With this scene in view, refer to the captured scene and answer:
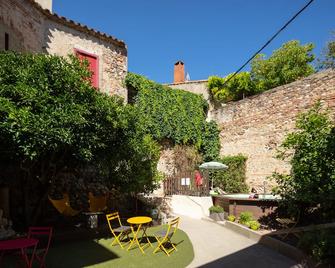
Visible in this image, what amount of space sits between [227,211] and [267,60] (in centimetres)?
1599

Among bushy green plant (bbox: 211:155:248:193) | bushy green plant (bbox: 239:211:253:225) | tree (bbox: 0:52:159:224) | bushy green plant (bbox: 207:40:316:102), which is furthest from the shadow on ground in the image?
bushy green plant (bbox: 207:40:316:102)

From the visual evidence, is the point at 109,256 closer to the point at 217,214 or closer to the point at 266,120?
the point at 217,214

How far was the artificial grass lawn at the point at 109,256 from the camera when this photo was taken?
21.0 ft

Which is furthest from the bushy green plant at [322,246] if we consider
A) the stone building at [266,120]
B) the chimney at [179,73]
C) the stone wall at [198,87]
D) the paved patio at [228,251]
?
Answer: the chimney at [179,73]

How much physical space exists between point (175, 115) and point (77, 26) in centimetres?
644

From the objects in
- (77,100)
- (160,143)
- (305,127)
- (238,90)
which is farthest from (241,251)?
(238,90)

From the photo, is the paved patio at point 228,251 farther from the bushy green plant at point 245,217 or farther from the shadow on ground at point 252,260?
the bushy green plant at point 245,217

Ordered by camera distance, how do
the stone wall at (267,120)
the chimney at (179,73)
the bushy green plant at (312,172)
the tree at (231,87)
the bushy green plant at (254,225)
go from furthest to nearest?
the chimney at (179,73) < the tree at (231,87) < the stone wall at (267,120) < the bushy green plant at (254,225) < the bushy green plant at (312,172)

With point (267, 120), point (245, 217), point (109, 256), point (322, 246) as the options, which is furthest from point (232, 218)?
point (267, 120)

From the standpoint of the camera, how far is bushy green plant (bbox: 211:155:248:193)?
1661 centimetres

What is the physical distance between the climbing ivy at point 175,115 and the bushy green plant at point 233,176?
57.4 inches

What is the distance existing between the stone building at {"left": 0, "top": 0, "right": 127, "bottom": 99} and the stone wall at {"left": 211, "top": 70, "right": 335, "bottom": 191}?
5.84 m

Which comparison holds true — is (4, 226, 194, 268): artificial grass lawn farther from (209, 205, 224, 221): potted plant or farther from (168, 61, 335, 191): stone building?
(168, 61, 335, 191): stone building

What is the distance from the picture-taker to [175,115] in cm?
1788
